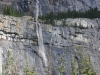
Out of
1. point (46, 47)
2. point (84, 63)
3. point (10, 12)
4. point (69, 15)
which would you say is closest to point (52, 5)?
point (69, 15)

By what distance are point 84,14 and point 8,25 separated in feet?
118

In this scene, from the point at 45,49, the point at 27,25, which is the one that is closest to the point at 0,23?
the point at 27,25

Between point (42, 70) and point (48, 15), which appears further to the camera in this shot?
point (48, 15)

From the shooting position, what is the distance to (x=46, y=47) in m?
102

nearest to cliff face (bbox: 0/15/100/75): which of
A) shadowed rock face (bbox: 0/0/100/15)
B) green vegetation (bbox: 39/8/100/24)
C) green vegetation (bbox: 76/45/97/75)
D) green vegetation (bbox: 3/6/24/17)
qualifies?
green vegetation (bbox: 76/45/97/75)

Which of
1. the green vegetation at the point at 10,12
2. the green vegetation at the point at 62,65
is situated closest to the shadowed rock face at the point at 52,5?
the green vegetation at the point at 10,12

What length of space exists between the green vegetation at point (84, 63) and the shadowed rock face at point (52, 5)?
77.5ft

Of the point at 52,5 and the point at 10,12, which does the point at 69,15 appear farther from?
the point at 10,12

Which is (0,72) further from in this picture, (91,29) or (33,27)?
(91,29)

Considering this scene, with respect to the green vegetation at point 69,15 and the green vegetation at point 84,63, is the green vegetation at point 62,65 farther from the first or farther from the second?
the green vegetation at point 69,15

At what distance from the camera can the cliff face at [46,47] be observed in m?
88.5

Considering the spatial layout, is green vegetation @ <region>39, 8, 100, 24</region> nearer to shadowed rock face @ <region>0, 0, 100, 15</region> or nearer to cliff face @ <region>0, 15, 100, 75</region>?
cliff face @ <region>0, 15, 100, 75</region>

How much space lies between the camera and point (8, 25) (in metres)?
96.6

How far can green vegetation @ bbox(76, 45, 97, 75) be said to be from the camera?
66812 millimetres
